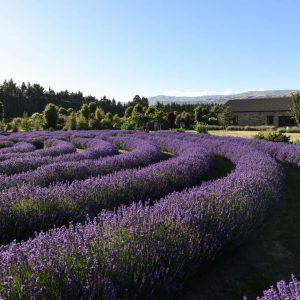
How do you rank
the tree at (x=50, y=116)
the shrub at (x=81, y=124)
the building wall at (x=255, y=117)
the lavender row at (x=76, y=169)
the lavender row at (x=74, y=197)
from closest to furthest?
the lavender row at (x=74, y=197) < the lavender row at (x=76, y=169) < the shrub at (x=81, y=124) < the tree at (x=50, y=116) < the building wall at (x=255, y=117)

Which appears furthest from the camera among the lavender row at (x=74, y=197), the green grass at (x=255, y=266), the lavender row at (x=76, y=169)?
the lavender row at (x=76, y=169)

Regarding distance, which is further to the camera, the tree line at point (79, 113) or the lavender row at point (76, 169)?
the tree line at point (79, 113)

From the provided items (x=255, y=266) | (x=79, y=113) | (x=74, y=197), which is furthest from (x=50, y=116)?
(x=255, y=266)

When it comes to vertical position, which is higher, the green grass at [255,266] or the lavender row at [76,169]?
the lavender row at [76,169]

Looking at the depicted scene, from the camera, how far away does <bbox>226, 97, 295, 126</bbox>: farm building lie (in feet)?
156

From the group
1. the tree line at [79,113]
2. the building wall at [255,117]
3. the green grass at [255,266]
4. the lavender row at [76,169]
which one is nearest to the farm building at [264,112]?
the building wall at [255,117]

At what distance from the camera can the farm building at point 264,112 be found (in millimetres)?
47444

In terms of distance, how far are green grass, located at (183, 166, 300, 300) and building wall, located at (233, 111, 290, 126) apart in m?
44.1

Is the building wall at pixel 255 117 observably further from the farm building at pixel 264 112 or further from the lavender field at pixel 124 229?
the lavender field at pixel 124 229

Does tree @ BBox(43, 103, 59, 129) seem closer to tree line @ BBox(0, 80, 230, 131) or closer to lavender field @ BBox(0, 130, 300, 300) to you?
tree line @ BBox(0, 80, 230, 131)

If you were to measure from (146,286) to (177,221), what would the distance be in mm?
773

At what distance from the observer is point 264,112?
4872 centimetres

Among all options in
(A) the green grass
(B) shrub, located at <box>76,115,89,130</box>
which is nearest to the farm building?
(B) shrub, located at <box>76,115,89,130</box>

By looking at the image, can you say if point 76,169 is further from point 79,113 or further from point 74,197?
point 79,113
